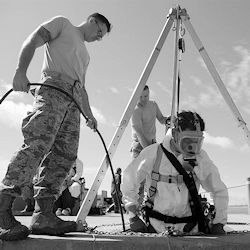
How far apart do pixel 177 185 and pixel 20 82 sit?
4.58ft

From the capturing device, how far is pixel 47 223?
2.67 m

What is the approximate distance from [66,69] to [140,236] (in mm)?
1395

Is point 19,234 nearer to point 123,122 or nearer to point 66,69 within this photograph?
point 66,69

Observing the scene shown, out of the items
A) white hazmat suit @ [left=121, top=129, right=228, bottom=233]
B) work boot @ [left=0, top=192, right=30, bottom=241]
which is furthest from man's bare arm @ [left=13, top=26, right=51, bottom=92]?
white hazmat suit @ [left=121, top=129, right=228, bottom=233]

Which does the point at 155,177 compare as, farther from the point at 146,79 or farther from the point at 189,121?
the point at 146,79

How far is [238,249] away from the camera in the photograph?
2393 millimetres

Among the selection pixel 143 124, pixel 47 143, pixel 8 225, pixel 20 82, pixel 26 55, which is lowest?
pixel 8 225

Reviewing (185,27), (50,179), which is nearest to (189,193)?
(50,179)

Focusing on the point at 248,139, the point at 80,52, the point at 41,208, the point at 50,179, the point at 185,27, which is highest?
the point at 185,27

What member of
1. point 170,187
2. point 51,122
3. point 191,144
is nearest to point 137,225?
point 170,187

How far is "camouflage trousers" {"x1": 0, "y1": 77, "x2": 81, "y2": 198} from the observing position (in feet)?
8.06

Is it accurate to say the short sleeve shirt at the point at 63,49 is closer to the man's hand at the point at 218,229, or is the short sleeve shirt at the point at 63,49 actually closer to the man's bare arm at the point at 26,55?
the man's bare arm at the point at 26,55

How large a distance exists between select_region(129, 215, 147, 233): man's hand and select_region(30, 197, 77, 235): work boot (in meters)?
0.47

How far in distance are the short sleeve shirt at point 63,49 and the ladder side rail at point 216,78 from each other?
1.73 metres
